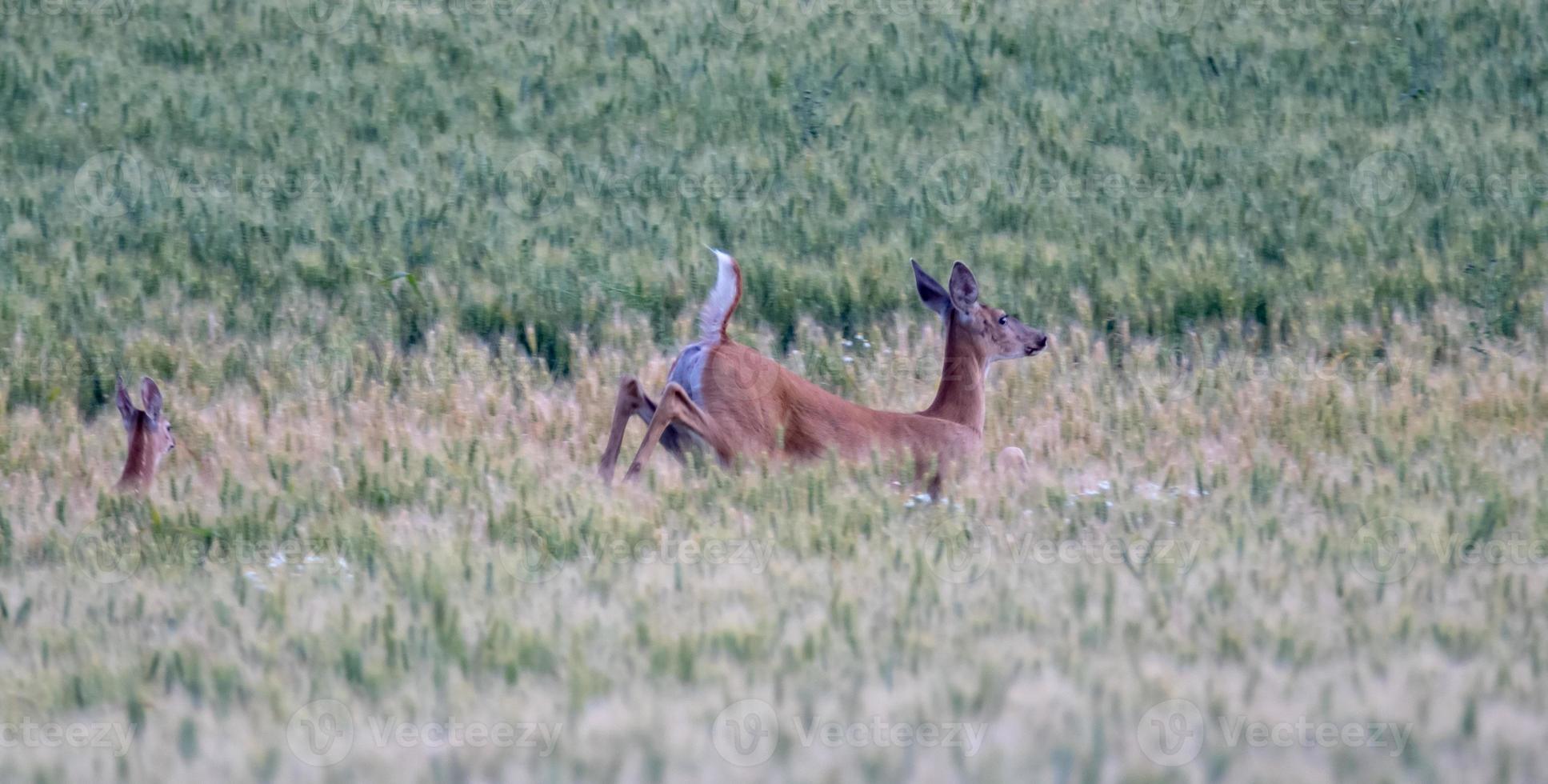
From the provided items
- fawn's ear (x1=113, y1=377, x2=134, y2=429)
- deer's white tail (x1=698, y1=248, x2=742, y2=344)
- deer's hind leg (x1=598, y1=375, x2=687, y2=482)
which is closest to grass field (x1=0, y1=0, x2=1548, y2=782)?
deer's hind leg (x1=598, y1=375, x2=687, y2=482)

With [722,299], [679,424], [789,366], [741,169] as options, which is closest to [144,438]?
[679,424]

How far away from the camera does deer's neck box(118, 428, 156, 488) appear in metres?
7.23

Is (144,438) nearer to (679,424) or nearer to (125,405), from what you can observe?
(125,405)

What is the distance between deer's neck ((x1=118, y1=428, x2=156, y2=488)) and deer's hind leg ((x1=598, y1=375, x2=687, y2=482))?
1852 millimetres

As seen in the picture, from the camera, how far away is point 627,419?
7.30m

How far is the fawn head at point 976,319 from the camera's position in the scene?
28.5 ft

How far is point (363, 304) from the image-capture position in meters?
11.6

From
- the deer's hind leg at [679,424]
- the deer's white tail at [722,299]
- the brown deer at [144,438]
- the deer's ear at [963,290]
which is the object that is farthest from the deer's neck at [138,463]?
the deer's ear at [963,290]

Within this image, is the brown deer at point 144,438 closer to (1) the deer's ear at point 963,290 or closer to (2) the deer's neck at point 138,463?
(2) the deer's neck at point 138,463

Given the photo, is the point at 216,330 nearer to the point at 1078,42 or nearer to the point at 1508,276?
the point at 1508,276

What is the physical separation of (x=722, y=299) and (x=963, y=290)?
1865 mm

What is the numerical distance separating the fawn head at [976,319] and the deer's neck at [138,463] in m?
3.58

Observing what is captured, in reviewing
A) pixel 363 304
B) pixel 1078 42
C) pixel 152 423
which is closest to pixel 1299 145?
pixel 1078 42

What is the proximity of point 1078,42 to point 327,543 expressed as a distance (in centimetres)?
1375
